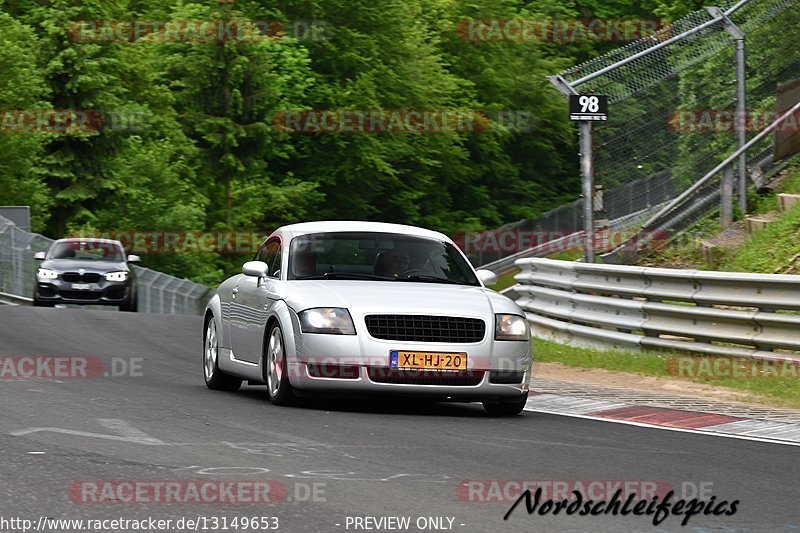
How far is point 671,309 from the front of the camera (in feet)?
53.1

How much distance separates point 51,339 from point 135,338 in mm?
1700

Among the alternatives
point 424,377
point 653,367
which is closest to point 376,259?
point 424,377

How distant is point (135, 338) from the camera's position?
2062cm

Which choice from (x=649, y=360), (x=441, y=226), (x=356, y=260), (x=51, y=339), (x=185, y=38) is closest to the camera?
(x=356, y=260)

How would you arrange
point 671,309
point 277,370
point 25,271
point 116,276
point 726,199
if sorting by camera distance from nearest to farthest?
point 277,370 → point 671,309 → point 726,199 → point 116,276 → point 25,271

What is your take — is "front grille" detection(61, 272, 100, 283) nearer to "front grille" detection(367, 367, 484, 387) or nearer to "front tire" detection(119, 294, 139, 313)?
"front tire" detection(119, 294, 139, 313)

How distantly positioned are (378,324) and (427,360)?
17.7 inches

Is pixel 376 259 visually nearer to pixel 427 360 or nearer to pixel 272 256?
pixel 272 256

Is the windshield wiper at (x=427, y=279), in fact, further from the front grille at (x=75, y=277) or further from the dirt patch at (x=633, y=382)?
the front grille at (x=75, y=277)

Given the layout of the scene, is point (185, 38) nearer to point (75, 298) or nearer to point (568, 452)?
point (75, 298)

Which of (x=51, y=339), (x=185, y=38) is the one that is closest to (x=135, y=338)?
(x=51, y=339)

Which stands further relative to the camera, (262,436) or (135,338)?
(135,338)

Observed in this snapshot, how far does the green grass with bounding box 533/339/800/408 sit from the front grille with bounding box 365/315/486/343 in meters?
3.26

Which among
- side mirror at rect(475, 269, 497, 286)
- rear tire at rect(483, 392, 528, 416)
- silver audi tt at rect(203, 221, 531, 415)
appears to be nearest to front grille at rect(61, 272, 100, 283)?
silver audi tt at rect(203, 221, 531, 415)
